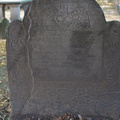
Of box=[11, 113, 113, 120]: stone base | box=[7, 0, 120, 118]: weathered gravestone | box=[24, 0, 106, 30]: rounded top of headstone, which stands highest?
box=[24, 0, 106, 30]: rounded top of headstone

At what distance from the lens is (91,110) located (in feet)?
11.2

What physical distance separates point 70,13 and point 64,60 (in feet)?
1.98

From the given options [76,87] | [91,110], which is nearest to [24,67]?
[76,87]

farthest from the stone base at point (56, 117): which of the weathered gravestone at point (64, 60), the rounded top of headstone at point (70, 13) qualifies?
the rounded top of headstone at point (70, 13)

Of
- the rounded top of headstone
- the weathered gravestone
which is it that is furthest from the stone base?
the rounded top of headstone

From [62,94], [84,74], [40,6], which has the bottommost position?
[62,94]

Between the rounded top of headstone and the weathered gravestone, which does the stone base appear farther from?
the rounded top of headstone

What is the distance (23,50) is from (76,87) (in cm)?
84

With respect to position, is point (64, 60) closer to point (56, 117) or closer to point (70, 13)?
point (70, 13)

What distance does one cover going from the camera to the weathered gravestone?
308 cm

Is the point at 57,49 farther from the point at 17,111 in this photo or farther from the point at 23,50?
the point at 17,111

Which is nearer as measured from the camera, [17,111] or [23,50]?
[23,50]

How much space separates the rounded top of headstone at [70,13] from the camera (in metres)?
3.04

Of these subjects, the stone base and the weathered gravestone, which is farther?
the stone base
